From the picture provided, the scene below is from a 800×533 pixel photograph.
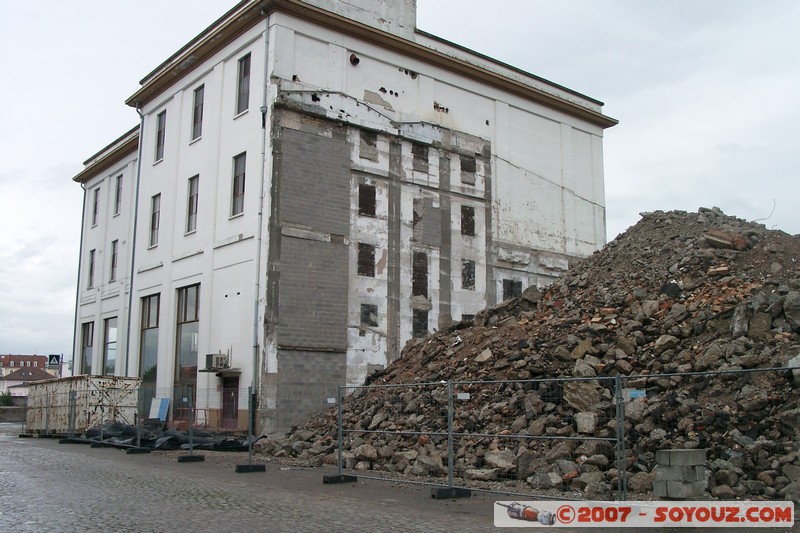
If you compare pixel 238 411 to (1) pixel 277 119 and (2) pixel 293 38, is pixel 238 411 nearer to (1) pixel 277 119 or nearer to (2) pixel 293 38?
(1) pixel 277 119

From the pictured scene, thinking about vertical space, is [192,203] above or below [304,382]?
above

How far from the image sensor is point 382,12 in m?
31.4

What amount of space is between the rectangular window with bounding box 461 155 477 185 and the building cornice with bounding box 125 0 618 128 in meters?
3.86

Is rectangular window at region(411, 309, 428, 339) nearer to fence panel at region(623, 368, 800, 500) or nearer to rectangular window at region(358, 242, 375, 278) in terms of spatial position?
rectangular window at region(358, 242, 375, 278)

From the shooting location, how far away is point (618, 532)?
30.9 feet

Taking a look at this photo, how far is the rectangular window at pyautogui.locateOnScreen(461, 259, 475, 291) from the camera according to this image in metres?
32.2

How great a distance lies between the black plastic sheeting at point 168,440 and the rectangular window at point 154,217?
11.2 metres

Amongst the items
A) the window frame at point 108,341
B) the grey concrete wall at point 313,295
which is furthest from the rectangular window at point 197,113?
the window frame at point 108,341

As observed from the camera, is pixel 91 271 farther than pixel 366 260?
Yes

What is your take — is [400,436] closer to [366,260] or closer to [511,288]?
[366,260]

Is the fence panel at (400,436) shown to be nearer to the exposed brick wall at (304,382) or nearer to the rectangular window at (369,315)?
the exposed brick wall at (304,382)


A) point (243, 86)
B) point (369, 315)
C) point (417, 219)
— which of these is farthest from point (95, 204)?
point (369, 315)

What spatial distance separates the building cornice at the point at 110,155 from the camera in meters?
39.8

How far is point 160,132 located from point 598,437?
2841 cm
